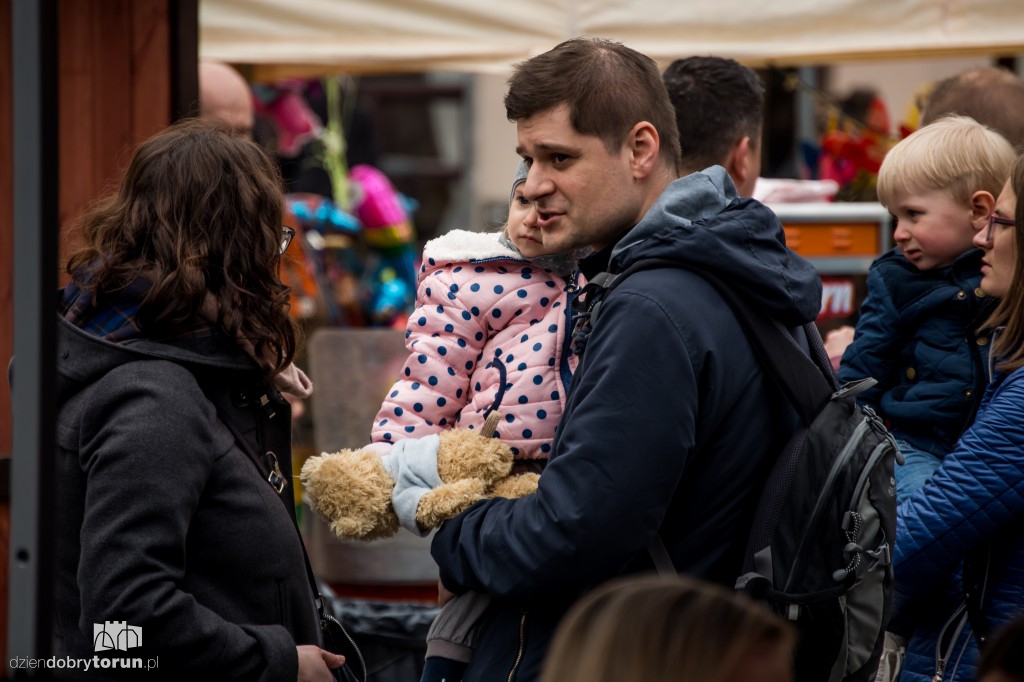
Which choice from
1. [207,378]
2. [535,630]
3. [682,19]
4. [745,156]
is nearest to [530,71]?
[207,378]

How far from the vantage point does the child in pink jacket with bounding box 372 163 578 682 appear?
2.30 m

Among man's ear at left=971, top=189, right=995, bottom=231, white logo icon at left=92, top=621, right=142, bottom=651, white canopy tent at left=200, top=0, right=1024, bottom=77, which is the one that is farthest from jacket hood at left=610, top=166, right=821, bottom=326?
white canopy tent at left=200, top=0, right=1024, bottom=77

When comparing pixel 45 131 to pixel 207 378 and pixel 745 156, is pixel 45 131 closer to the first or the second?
pixel 207 378

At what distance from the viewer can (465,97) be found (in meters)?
13.3

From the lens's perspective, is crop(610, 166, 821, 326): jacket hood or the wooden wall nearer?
crop(610, 166, 821, 326): jacket hood

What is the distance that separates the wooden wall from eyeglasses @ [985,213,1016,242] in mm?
2484

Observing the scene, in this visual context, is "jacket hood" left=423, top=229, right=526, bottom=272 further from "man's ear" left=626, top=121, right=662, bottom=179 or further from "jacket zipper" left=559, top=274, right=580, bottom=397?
"man's ear" left=626, top=121, right=662, bottom=179

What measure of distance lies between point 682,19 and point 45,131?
339cm

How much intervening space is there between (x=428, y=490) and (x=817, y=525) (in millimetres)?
703

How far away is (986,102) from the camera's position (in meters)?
3.72

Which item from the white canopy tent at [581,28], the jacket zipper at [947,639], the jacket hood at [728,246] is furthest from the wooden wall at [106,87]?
the jacket zipper at [947,639]

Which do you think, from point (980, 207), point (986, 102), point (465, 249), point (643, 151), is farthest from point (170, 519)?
point (986, 102)

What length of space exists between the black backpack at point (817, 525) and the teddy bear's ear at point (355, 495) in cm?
52

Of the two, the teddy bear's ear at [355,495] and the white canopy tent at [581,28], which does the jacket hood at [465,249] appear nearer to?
the teddy bear's ear at [355,495]
